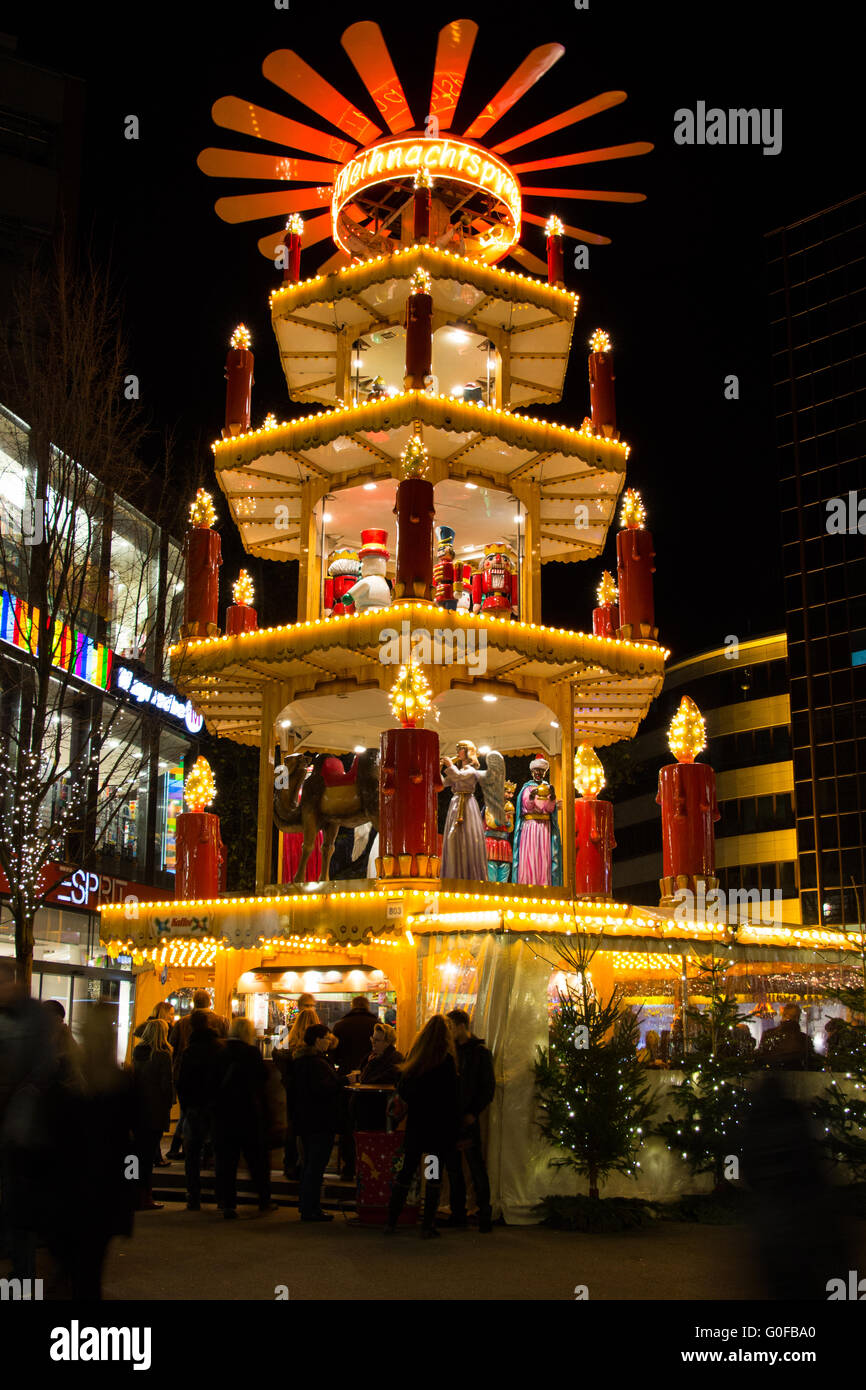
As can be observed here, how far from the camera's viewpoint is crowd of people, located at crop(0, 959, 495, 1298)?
759 centimetres

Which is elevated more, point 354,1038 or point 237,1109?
point 354,1038

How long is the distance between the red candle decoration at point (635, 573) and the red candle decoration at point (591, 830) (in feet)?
9.11

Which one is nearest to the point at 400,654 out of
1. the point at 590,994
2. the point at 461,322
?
the point at 590,994

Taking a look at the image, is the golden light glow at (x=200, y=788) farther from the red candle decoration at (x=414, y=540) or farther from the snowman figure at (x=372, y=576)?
the red candle decoration at (x=414, y=540)

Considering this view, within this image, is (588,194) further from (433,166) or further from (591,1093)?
(591,1093)

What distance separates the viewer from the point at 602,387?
69.0ft

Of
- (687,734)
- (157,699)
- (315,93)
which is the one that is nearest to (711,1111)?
(687,734)

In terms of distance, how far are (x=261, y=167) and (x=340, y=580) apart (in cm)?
724

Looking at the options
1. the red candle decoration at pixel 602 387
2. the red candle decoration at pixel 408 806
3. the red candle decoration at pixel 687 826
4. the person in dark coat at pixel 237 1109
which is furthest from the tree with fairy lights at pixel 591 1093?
the red candle decoration at pixel 602 387

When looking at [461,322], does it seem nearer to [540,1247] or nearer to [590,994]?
[590,994]

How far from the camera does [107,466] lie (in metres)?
21.6

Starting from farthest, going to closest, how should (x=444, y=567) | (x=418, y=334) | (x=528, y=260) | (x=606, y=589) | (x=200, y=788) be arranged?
(x=528, y=260), (x=606, y=589), (x=200, y=788), (x=444, y=567), (x=418, y=334)

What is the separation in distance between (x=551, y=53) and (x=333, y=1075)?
1529 centimetres

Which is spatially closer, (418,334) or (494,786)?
(494,786)
